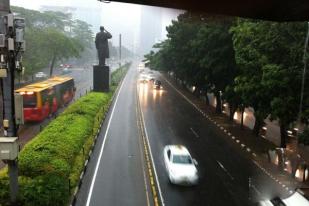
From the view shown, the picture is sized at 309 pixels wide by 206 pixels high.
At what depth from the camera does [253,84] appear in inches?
1088

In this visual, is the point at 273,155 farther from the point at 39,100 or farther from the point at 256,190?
the point at 39,100

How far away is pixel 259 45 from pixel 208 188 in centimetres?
954

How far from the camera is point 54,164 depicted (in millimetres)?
21266

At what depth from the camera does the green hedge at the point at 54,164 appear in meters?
18.2

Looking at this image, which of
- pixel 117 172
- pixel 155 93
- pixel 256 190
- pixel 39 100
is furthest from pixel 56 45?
pixel 256 190

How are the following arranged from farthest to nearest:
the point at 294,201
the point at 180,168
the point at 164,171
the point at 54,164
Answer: the point at 164,171, the point at 180,168, the point at 54,164, the point at 294,201

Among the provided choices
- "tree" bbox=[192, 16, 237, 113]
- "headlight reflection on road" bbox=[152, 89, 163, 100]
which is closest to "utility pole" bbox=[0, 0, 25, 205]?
"tree" bbox=[192, 16, 237, 113]

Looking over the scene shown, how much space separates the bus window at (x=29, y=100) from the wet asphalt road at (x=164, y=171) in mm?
6879

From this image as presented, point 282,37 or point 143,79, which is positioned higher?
point 282,37

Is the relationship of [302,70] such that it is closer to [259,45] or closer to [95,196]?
[259,45]

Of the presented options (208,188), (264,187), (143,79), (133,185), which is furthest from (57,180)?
(143,79)

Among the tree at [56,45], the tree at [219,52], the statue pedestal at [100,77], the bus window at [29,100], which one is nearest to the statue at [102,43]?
the statue pedestal at [100,77]

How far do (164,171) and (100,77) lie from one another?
37284 millimetres

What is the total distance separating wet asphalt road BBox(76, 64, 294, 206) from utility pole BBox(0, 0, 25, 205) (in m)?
5.33
